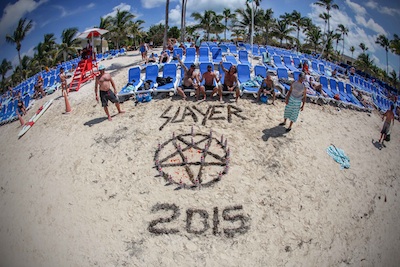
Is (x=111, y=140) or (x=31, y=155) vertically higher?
(x=111, y=140)

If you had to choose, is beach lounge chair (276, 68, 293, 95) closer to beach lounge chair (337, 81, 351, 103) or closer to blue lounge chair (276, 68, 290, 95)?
blue lounge chair (276, 68, 290, 95)

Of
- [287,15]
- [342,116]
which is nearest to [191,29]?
[287,15]

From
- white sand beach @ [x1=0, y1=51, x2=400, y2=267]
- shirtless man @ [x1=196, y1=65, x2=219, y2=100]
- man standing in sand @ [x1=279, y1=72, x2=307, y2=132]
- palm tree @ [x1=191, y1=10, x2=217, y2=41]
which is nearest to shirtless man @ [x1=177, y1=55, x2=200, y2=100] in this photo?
shirtless man @ [x1=196, y1=65, x2=219, y2=100]

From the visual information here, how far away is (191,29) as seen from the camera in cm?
4291

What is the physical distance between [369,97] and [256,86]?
9.22 meters

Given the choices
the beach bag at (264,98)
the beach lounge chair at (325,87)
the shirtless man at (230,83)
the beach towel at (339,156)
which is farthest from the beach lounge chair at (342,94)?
the shirtless man at (230,83)

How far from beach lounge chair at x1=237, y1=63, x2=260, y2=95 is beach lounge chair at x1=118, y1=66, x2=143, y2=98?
4711 millimetres

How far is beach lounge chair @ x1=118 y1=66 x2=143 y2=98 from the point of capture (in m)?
9.78

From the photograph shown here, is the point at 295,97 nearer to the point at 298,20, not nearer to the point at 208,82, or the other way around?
the point at 208,82

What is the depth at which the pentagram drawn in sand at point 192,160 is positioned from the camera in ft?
19.6

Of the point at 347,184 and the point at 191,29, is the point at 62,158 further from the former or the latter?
the point at 191,29

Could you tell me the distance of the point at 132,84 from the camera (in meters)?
10.5

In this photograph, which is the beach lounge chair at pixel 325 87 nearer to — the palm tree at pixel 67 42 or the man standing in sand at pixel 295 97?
the man standing in sand at pixel 295 97

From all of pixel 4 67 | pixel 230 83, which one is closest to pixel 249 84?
pixel 230 83
